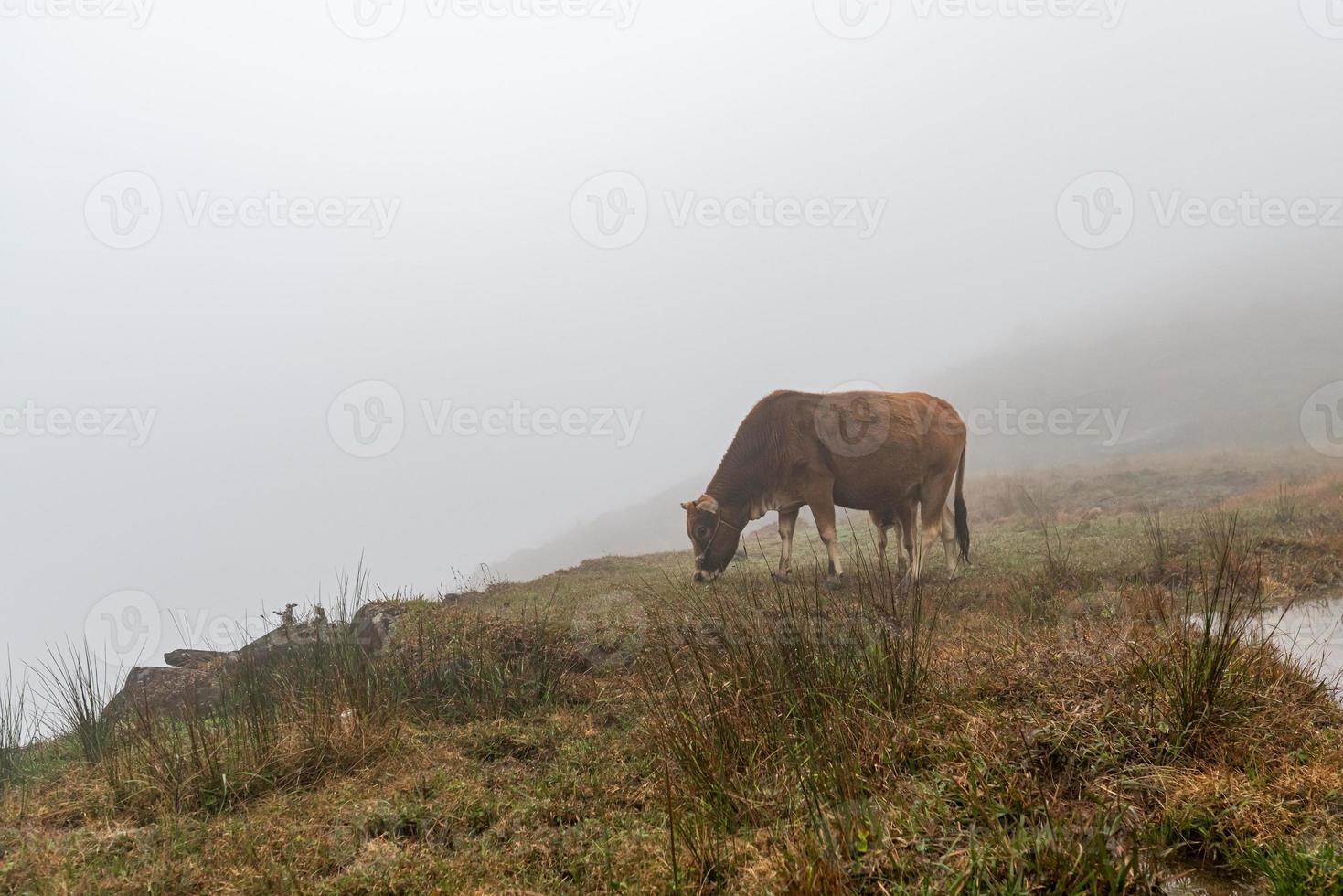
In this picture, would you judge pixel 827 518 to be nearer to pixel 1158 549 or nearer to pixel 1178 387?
pixel 1158 549

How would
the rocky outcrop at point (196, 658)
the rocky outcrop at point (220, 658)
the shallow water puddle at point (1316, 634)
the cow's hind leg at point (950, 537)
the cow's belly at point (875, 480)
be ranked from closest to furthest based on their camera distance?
the shallow water puddle at point (1316, 634) → the rocky outcrop at point (220, 658) → the rocky outcrop at point (196, 658) → the cow's belly at point (875, 480) → the cow's hind leg at point (950, 537)

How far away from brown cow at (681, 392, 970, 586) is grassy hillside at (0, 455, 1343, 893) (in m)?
5.34

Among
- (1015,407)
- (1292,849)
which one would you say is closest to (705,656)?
(1292,849)

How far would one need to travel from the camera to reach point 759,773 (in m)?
4.09

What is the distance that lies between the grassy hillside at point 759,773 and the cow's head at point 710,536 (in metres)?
5.59

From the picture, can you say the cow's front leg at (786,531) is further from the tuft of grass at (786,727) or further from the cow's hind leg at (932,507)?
the tuft of grass at (786,727)

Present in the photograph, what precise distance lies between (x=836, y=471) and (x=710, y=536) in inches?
93.3

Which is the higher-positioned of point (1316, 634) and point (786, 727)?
point (786, 727)

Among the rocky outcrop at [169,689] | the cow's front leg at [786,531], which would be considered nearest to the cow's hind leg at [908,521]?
the cow's front leg at [786,531]

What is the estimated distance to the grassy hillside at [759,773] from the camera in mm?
3150

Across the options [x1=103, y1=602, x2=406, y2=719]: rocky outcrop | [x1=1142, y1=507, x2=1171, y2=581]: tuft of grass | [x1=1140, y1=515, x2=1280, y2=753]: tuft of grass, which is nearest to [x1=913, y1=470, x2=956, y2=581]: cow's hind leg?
[x1=1142, y1=507, x2=1171, y2=581]: tuft of grass

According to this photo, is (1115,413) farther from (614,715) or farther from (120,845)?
(120,845)

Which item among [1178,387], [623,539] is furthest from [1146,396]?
[623,539]

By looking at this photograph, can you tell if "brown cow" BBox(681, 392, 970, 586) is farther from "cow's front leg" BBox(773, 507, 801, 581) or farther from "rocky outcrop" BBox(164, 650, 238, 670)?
"rocky outcrop" BBox(164, 650, 238, 670)
